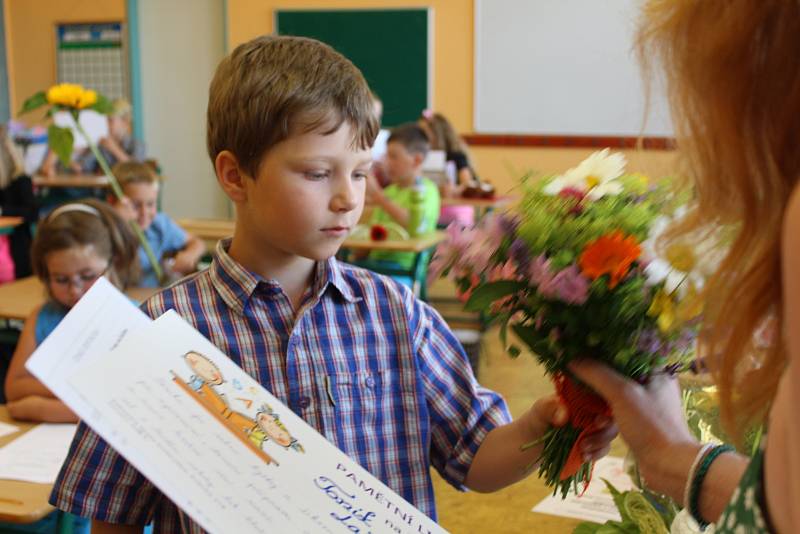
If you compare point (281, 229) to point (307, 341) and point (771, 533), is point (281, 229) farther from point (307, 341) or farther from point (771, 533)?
point (771, 533)

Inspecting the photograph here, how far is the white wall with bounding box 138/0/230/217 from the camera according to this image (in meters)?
10.4

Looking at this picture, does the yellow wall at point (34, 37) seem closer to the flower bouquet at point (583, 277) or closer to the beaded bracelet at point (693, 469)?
the flower bouquet at point (583, 277)

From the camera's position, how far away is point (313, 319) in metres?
1.40

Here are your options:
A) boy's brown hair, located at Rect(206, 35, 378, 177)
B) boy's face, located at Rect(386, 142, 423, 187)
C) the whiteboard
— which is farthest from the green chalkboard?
boy's brown hair, located at Rect(206, 35, 378, 177)

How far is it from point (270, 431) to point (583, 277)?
0.41 meters

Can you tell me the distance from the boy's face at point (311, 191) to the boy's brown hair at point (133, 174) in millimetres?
3560

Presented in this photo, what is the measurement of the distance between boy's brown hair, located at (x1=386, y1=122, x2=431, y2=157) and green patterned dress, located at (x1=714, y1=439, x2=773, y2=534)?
5.40 m

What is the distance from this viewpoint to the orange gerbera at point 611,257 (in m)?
1.05

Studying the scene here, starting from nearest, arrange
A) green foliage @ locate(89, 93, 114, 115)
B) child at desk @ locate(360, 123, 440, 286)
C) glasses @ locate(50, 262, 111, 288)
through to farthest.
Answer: glasses @ locate(50, 262, 111, 288), green foliage @ locate(89, 93, 114, 115), child at desk @ locate(360, 123, 440, 286)

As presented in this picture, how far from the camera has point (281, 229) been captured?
1.34 metres

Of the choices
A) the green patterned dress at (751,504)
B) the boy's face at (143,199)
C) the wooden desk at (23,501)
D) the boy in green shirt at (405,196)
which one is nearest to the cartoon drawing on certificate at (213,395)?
the green patterned dress at (751,504)

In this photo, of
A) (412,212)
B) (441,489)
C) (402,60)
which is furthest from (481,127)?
(441,489)

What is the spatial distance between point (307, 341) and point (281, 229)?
17 centimetres

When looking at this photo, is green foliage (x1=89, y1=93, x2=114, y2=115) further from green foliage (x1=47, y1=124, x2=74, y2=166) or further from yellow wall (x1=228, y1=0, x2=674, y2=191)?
yellow wall (x1=228, y1=0, x2=674, y2=191)
